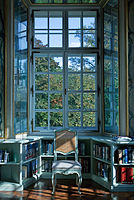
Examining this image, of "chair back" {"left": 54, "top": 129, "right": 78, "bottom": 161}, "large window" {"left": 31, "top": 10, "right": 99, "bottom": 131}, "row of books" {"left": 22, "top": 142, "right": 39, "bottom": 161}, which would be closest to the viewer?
"row of books" {"left": 22, "top": 142, "right": 39, "bottom": 161}

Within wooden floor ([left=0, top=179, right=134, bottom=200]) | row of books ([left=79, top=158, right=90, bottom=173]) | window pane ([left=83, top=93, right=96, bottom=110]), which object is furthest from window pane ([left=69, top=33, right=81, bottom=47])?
wooden floor ([left=0, top=179, right=134, bottom=200])

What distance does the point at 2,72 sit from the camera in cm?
510

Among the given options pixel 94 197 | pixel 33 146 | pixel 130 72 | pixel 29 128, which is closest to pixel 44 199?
pixel 94 197

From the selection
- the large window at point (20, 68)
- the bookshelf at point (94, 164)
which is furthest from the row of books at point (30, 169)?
the large window at point (20, 68)

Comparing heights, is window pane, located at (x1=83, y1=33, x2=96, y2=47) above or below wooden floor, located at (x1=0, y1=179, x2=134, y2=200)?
above

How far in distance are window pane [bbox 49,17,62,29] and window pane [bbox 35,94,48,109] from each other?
1720 mm

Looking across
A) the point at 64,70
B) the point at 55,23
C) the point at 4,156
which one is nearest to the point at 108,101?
the point at 64,70

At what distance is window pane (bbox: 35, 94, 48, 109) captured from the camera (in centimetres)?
627

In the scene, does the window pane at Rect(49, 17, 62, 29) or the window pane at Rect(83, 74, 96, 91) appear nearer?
the window pane at Rect(83, 74, 96, 91)

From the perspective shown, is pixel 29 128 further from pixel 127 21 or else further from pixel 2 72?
pixel 127 21

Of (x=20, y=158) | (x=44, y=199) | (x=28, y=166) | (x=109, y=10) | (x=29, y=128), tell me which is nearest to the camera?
(x=44, y=199)

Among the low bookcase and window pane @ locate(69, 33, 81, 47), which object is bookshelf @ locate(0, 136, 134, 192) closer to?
the low bookcase

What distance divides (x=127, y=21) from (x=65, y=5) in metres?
1.91

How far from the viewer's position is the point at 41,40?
6367mm
